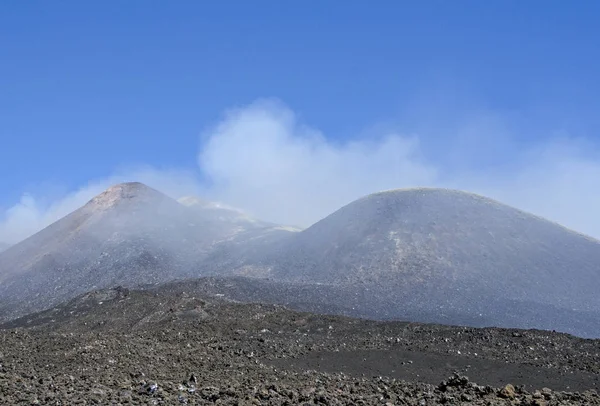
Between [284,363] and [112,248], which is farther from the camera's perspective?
[112,248]

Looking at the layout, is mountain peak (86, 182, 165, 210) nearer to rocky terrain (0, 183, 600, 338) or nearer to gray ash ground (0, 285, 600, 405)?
rocky terrain (0, 183, 600, 338)

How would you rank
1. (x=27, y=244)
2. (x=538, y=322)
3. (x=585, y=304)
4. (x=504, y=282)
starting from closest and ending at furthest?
(x=538, y=322) < (x=585, y=304) < (x=504, y=282) < (x=27, y=244)

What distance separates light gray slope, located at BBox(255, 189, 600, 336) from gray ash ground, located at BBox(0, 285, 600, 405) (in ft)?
65.9

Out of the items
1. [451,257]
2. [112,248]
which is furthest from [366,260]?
[112,248]

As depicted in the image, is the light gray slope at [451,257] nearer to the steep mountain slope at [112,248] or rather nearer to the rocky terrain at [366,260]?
the rocky terrain at [366,260]

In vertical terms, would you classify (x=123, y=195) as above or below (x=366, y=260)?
above

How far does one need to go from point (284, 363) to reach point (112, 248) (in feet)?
188

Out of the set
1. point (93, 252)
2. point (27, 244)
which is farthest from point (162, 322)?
point (27, 244)

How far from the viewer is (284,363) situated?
21.8m

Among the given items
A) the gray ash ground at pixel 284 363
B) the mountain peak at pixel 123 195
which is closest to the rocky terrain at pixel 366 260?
the mountain peak at pixel 123 195

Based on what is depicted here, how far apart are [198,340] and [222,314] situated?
8.24 m

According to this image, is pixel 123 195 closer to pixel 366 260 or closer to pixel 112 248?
pixel 112 248

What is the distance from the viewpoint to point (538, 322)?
4706 cm

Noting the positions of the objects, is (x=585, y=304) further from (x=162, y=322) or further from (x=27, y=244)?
(x=27, y=244)
